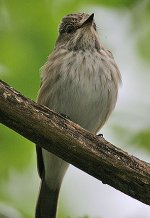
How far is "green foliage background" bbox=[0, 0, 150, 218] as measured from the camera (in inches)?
163

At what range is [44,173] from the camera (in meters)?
6.18

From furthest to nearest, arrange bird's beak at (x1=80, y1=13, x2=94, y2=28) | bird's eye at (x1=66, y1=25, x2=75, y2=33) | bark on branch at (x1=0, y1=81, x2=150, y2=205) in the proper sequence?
bird's eye at (x1=66, y1=25, x2=75, y2=33)
bird's beak at (x1=80, y1=13, x2=94, y2=28)
bark on branch at (x1=0, y1=81, x2=150, y2=205)

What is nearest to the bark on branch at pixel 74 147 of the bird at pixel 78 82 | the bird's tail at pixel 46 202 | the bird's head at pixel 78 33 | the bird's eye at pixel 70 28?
the bird at pixel 78 82

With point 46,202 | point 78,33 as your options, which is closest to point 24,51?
point 78,33

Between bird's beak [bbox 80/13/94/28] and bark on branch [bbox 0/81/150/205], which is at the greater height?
bird's beak [bbox 80/13/94/28]

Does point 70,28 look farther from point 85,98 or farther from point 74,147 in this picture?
point 74,147

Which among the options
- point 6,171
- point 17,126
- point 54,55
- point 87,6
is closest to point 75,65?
point 54,55

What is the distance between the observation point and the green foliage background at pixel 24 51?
4133mm

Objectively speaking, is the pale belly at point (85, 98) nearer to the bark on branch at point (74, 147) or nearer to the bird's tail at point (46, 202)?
the bird's tail at point (46, 202)

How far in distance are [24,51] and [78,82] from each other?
114 centimetres

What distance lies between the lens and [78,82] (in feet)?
17.6

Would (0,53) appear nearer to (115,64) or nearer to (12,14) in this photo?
(12,14)

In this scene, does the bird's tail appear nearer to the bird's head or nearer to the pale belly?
the pale belly

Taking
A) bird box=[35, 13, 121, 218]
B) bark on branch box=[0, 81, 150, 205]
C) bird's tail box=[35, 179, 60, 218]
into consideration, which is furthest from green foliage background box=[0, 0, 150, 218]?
bird's tail box=[35, 179, 60, 218]
